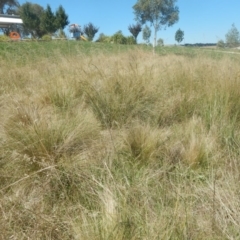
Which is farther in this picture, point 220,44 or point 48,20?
point 48,20

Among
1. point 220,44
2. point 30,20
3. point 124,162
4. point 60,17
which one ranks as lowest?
point 124,162

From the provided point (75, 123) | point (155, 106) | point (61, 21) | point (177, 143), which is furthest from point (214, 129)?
point (61, 21)

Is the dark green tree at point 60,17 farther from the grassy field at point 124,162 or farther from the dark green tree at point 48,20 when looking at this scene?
the grassy field at point 124,162

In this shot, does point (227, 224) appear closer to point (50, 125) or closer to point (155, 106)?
point (50, 125)

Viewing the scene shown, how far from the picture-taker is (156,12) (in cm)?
2684

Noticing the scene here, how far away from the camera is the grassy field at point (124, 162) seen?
97 cm

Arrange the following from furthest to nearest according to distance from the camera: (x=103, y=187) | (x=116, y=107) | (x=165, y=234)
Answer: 1. (x=116, y=107)
2. (x=103, y=187)
3. (x=165, y=234)

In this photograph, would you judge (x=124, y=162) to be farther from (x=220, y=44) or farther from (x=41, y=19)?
(x=41, y=19)

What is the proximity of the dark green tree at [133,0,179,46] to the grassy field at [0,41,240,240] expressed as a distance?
25695mm

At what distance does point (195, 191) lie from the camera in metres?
1.20

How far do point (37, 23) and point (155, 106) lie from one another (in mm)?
41413

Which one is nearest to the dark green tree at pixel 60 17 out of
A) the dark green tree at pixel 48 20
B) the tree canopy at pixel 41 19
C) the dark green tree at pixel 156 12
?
the tree canopy at pixel 41 19

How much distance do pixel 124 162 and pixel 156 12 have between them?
94.9 ft

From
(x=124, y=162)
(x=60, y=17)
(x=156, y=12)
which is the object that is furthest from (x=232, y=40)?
(x=60, y=17)
